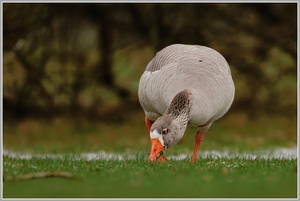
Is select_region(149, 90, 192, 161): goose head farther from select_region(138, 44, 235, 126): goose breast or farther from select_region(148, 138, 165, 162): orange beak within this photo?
select_region(138, 44, 235, 126): goose breast

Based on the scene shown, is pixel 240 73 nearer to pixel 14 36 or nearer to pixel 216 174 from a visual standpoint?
pixel 14 36

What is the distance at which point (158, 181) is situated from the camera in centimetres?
816

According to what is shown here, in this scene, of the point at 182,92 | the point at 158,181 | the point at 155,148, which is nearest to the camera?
the point at 158,181

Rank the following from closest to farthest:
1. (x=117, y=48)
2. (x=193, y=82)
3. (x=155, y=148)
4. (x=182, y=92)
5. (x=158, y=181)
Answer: (x=158, y=181) < (x=155, y=148) < (x=182, y=92) < (x=193, y=82) < (x=117, y=48)

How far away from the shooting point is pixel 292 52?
66.6 feet

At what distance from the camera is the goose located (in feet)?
31.2

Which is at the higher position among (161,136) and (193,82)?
(193,82)

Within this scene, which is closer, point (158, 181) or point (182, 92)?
point (158, 181)

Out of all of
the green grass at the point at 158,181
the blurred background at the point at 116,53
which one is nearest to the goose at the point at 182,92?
the green grass at the point at 158,181

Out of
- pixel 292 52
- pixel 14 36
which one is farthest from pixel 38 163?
pixel 292 52

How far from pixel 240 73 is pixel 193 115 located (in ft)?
33.6

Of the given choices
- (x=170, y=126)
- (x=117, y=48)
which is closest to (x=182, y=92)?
(x=170, y=126)

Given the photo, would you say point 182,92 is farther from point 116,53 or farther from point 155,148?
point 116,53

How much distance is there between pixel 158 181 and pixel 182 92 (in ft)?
6.88
